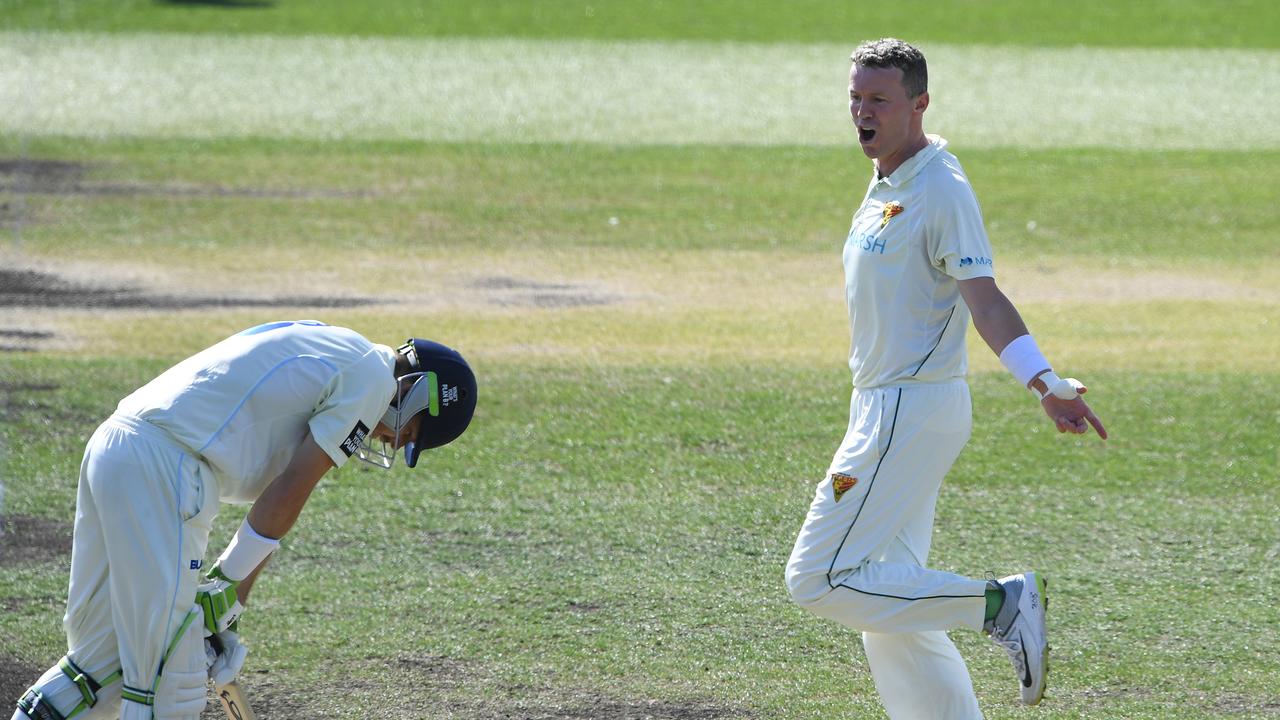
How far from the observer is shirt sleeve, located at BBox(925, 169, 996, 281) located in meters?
4.85

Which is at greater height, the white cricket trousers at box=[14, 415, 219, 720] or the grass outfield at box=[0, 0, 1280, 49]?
the grass outfield at box=[0, 0, 1280, 49]

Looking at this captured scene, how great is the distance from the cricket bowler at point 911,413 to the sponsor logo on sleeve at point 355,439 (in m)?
1.49

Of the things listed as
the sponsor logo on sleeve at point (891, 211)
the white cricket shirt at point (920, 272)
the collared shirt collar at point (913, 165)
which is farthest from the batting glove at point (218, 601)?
the collared shirt collar at point (913, 165)

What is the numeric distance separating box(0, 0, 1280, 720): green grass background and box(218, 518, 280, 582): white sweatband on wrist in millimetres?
1320

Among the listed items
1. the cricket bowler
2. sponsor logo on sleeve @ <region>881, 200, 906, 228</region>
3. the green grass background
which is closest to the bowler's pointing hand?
the cricket bowler

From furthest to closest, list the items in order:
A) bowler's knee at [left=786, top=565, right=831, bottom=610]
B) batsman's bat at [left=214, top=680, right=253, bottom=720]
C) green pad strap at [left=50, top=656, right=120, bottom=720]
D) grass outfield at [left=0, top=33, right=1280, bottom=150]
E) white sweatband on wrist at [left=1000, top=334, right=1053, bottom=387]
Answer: grass outfield at [left=0, top=33, right=1280, bottom=150]
bowler's knee at [left=786, top=565, right=831, bottom=610]
white sweatband on wrist at [left=1000, top=334, right=1053, bottom=387]
batsman's bat at [left=214, top=680, right=253, bottom=720]
green pad strap at [left=50, top=656, right=120, bottom=720]

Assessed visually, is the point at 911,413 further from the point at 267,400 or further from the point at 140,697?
the point at 140,697

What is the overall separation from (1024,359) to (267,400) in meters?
2.30

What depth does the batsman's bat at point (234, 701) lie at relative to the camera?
470cm

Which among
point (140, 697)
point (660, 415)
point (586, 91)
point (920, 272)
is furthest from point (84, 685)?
point (586, 91)

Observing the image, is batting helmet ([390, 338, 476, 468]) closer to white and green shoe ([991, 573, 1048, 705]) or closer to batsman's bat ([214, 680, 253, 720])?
batsman's bat ([214, 680, 253, 720])

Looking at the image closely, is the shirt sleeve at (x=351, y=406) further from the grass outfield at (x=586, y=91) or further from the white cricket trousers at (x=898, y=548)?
the grass outfield at (x=586, y=91)

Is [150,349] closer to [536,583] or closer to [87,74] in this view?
[536,583]

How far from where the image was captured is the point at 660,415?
955 cm
